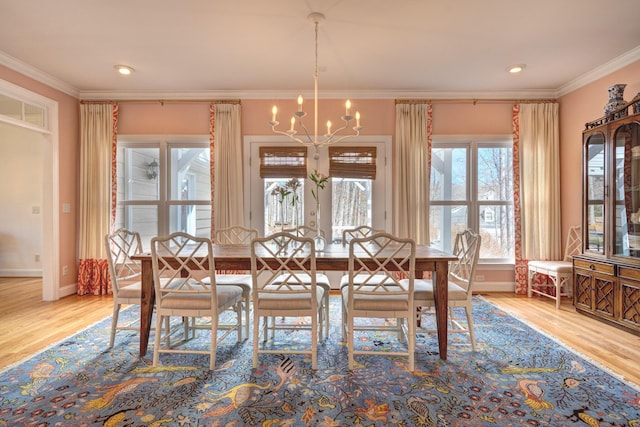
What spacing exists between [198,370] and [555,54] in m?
4.41

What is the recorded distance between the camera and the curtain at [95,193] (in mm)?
4375

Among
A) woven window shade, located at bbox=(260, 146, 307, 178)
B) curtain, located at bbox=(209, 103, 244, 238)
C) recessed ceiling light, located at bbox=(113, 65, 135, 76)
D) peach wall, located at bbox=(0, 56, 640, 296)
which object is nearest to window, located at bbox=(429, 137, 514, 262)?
peach wall, located at bbox=(0, 56, 640, 296)

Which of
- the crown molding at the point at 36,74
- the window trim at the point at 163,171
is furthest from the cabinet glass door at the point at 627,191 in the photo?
the crown molding at the point at 36,74

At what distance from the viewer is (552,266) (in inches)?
151

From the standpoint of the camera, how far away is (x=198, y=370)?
88.6 inches

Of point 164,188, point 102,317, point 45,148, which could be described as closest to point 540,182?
point 164,188

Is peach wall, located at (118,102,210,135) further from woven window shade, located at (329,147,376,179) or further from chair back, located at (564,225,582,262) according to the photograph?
chair back, located at (564,225,582,262)

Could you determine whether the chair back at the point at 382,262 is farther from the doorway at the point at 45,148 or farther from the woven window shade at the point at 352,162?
the doorway at the point at 45,148

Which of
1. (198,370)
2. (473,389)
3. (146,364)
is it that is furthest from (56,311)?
(473,389)

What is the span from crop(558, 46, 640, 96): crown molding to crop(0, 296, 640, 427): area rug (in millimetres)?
3029

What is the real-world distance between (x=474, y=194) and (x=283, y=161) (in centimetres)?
267

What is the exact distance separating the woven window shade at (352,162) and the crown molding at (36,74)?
348cm

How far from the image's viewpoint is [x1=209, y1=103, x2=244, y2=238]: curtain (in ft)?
14.5

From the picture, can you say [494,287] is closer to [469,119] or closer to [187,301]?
[469,119]
